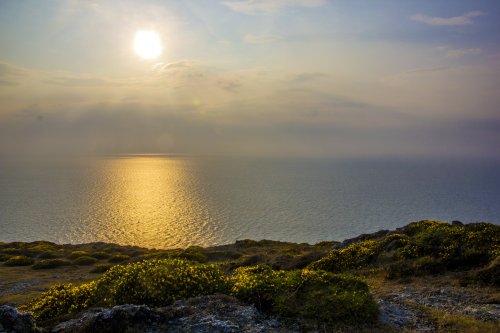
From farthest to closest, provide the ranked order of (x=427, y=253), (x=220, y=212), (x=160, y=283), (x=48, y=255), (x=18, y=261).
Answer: (x=220, y=212)
(x=48, y=255)
(x=18, y=261)
(x=427, y=253)
(x=160, y=283)

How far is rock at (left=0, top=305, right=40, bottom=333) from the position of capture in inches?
361

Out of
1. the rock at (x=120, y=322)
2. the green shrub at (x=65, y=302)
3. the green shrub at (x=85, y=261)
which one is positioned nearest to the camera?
the rock at (x=120, y=322)

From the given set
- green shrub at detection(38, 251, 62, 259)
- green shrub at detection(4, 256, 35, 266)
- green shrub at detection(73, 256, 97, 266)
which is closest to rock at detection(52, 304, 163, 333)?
green shrub at detection(73, 256, 97, 266)

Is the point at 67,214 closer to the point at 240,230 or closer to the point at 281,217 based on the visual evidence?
the point at 240,230

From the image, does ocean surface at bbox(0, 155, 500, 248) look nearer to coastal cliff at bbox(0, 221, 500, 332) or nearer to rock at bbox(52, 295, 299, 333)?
coastal cliff at bbox(0, 221, 500, 332)

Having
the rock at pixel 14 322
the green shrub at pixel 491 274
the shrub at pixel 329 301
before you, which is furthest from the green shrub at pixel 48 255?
the green shrub at pixel 491 274

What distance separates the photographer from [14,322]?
9.24 m

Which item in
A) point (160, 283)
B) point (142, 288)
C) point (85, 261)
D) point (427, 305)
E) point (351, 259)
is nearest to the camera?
point (142, 288)

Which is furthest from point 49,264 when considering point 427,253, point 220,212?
point 220,212

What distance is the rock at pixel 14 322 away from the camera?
9.18 m

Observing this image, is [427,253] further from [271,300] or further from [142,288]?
[142,288]

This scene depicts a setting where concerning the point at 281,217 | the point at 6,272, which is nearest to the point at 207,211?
the point at 281,217

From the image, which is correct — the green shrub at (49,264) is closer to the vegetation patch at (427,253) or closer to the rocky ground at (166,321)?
the vegetation patch at (427,253)

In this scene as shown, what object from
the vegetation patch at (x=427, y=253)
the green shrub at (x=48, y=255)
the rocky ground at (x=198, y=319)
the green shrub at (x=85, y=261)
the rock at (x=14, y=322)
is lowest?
the green shrub at (x=48, y=255)
